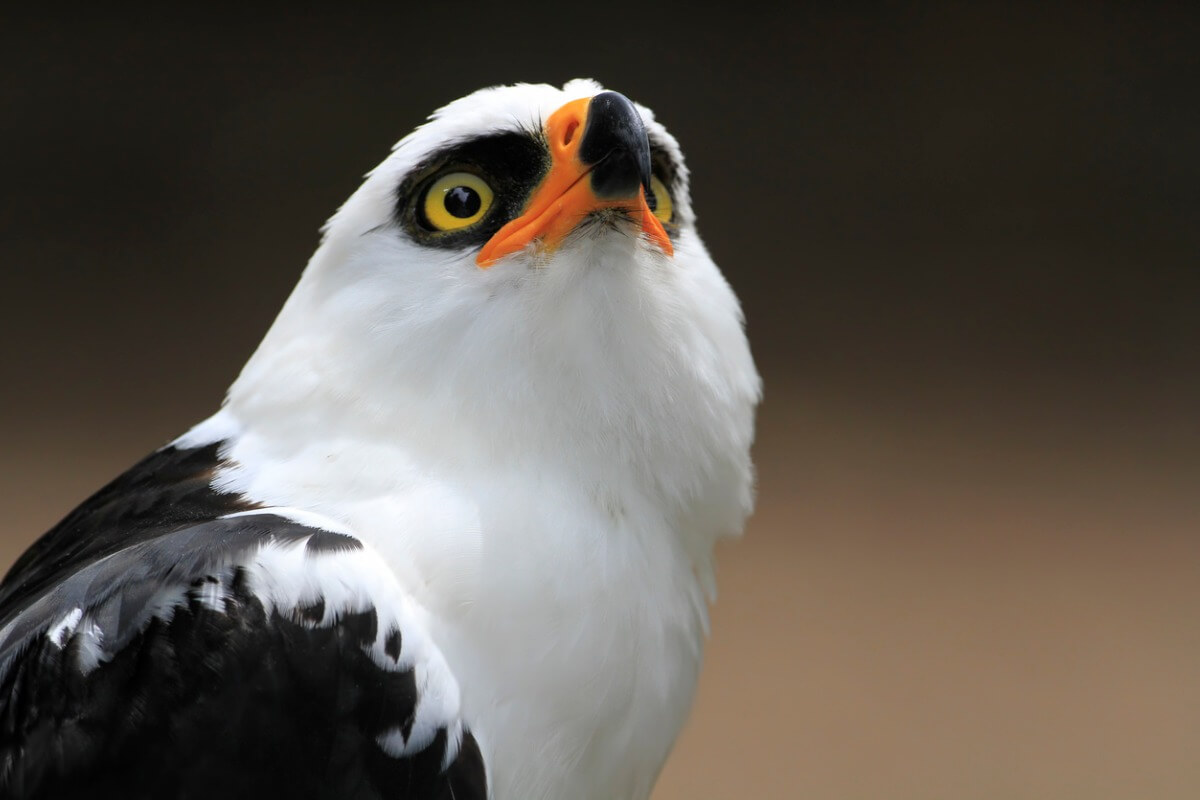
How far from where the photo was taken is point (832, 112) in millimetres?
4324

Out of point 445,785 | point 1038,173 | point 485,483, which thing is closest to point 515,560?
point 485,483

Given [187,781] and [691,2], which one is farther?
[691,2]

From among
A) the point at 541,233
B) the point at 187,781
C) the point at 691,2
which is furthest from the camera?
the point at 691,2

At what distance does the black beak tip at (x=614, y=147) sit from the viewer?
174cm

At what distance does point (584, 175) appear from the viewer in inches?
70.3

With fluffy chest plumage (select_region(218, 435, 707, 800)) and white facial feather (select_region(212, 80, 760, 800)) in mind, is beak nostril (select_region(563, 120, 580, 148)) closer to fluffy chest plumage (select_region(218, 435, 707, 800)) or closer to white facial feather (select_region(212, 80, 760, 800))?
white facial feather (select_region(212, 80, 760, 800))

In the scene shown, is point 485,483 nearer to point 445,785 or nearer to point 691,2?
point 445,785

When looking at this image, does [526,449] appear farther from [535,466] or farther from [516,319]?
[516,319]

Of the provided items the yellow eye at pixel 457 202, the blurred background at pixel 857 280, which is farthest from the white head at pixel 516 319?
the blurred background at pixel 857 280

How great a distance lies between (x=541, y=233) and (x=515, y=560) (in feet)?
1.50

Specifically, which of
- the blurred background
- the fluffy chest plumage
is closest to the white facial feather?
the fluffy chest plumage

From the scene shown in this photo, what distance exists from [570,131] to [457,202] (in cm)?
19

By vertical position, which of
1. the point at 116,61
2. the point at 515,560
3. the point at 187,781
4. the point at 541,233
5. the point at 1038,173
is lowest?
the point at 187,781

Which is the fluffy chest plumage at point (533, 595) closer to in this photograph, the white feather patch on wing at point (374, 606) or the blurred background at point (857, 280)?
the white feather patch on wing at point (374, 606)
